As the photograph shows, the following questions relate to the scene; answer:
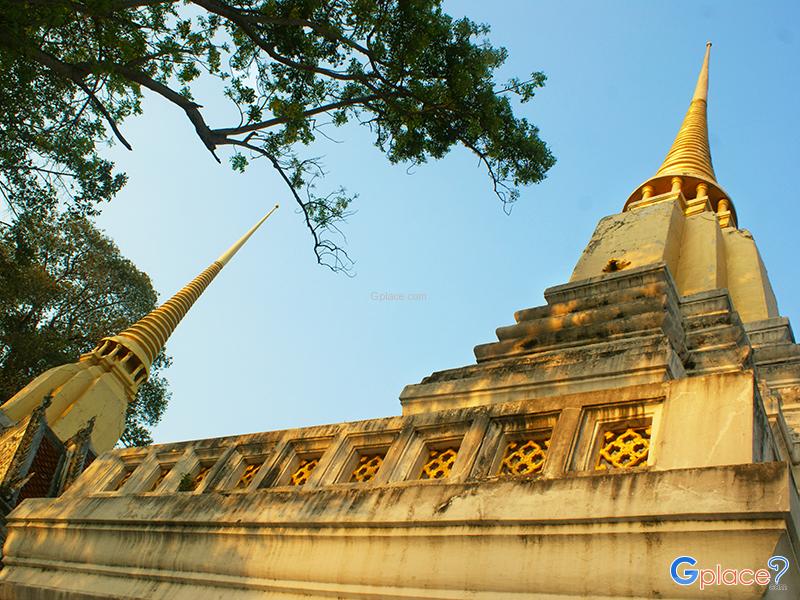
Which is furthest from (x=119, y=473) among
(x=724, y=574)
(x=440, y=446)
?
(x=724, y=574)

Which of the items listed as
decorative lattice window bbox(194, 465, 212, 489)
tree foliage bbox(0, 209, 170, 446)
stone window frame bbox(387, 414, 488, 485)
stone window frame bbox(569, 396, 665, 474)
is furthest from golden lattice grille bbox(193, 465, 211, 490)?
tree foliage bbox(0, 209, 170, 446)

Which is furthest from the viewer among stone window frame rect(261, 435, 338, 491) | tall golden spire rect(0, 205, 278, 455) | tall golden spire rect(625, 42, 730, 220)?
tall golden spire rect(0, 205, 278, 455)

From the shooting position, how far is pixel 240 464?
6066mm

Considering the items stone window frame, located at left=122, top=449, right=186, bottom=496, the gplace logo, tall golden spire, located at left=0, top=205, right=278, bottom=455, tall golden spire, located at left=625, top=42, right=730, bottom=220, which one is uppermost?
tall golden spire, located at left=625, top=42, right=730, bottom=220

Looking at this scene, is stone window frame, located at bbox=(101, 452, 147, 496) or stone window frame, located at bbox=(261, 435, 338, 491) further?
stone window frame, located at bbox=(101, 452, 147, 496)

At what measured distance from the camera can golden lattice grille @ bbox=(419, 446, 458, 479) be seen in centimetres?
493

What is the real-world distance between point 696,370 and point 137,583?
508 cm

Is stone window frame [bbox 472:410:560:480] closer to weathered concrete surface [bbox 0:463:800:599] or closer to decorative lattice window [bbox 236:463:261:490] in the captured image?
weathered concrete surface [bbox 0:463:800:599]

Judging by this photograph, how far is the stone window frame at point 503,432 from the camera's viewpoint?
4570 mm

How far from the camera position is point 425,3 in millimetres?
9094

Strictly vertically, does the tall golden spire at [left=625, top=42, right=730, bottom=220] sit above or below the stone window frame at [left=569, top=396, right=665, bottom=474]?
above

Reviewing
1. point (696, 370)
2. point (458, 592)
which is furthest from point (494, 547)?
point (696, 370)

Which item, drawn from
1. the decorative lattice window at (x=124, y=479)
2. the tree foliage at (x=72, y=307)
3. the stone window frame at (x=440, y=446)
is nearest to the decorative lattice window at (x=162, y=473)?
the decorative lattice window at (x=124, y=479)

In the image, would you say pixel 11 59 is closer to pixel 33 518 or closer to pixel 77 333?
pixel 33 518
